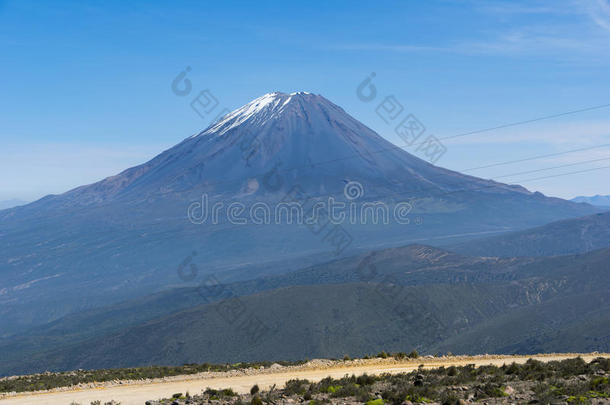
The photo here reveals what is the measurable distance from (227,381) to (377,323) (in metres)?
74.2

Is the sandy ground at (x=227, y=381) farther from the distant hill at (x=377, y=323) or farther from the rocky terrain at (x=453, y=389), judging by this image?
the distant hill at (x=377, y=323)

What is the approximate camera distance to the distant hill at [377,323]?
281 feet

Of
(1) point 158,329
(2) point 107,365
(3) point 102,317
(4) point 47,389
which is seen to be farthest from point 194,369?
(3) point 102,317

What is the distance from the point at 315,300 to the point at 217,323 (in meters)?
16.4

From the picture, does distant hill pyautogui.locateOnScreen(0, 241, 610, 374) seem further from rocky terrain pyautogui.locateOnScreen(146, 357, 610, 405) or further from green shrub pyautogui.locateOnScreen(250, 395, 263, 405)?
green shrub pyautogui.locateOnScreen(250, 395, 263, 405)

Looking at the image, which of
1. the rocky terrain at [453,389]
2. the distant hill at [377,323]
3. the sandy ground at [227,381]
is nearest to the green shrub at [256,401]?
the rocky terrain at [453,389]

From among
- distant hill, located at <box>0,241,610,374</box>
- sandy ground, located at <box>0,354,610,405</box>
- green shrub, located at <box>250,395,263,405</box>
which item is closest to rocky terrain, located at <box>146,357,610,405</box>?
green shrub, located at <box>250,395,263,405</box>

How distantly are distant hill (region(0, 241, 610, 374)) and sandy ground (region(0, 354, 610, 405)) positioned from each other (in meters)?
46.8

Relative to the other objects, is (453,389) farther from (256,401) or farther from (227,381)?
(227,381)

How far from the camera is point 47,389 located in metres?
29.2

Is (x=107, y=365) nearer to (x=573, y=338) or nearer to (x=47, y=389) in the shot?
(x=573, y=338)

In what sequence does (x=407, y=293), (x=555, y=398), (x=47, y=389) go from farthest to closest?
(x=407, y=293) < (x=47, y=389) < (x=555, y=398)

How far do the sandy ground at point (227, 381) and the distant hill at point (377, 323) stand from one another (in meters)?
46.8

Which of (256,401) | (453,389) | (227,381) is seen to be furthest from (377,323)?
(256,401)
